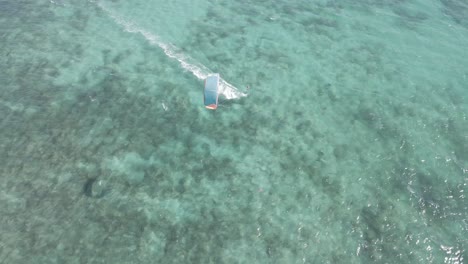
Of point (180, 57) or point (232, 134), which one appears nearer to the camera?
point (232, 134)

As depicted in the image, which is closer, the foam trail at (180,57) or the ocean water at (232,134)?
the ocean water at (232,134)

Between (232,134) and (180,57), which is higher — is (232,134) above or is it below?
below

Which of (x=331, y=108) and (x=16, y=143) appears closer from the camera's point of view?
(x=16, y=143)

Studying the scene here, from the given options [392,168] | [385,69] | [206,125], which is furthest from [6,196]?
[385,69]

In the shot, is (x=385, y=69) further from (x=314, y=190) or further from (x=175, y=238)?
(x=175, y=238)
